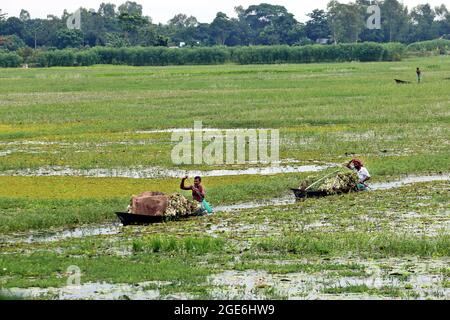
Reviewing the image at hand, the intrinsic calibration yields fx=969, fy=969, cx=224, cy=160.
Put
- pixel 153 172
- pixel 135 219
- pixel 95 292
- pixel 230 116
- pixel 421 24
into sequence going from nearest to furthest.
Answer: pixel 95 292 < pixel 135 219 < pixel 153 172 < pixel 230 116 < pixel 421 24

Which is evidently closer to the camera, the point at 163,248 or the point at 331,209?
the point at 163,248

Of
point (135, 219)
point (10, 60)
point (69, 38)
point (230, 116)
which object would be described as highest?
point (69, 38)

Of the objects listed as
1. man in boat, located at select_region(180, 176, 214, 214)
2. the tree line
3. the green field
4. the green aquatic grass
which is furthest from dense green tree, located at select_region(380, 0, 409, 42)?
→ man in boat, located at select_region(180, 176, 214, 214)

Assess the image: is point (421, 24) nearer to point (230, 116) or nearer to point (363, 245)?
point (230, 116)

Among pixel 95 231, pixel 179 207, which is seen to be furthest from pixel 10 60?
pixel 95 231

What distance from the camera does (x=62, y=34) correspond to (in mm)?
149750

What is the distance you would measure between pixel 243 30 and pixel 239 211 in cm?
16805

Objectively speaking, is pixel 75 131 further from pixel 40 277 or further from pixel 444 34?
pixel 444 34

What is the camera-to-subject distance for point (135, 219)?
840 inches

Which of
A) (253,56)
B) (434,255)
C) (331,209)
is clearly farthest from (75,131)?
(253,56)

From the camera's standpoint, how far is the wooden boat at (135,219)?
21234 mm

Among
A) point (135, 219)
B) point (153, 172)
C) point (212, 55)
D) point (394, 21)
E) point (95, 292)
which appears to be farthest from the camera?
point (394, 21)

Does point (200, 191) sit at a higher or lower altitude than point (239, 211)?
higher

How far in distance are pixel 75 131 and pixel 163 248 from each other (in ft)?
81.0
